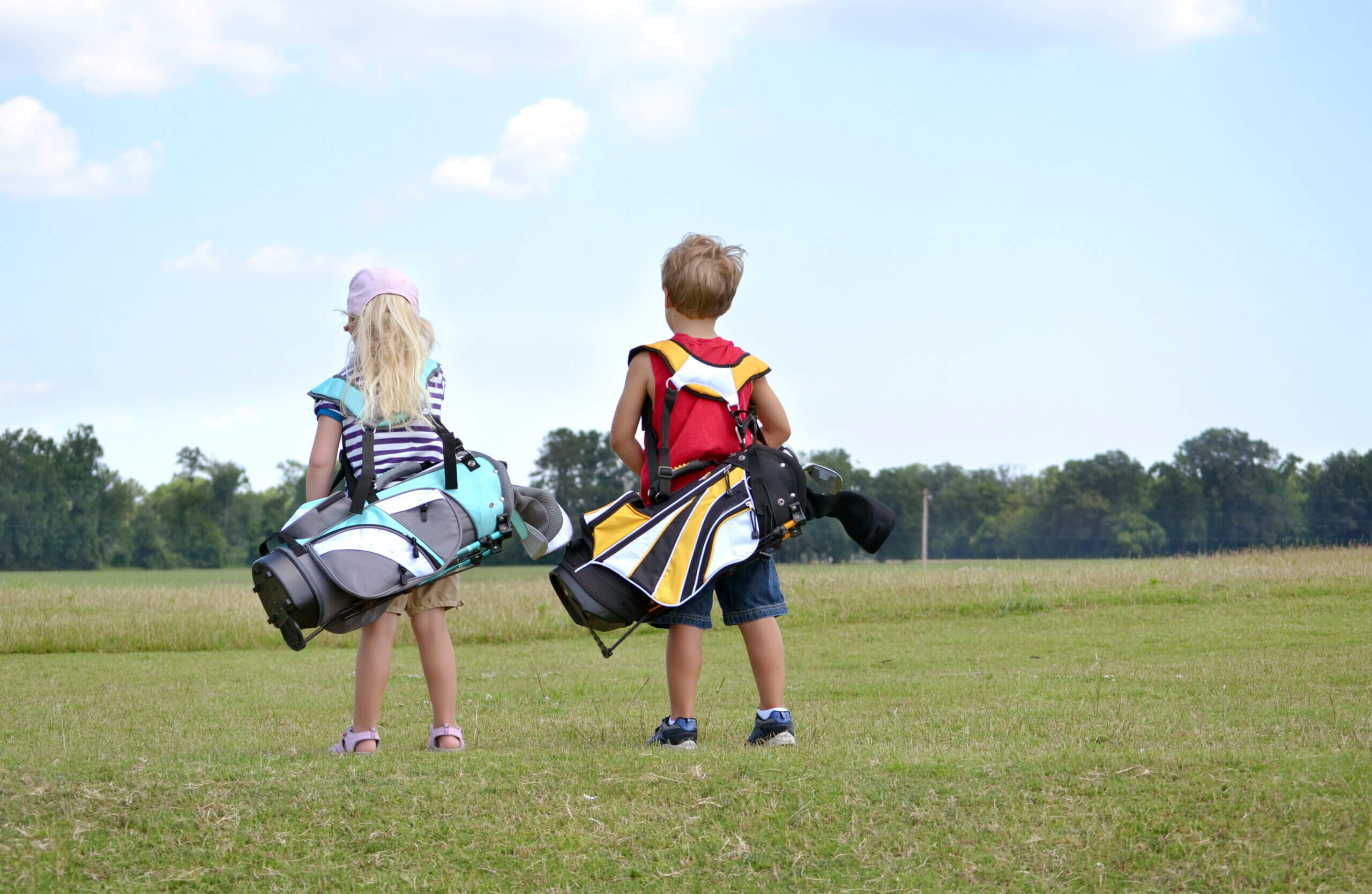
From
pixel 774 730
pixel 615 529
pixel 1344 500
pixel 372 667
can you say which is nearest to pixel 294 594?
pixel 372 667

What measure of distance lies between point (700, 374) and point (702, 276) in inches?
17.0

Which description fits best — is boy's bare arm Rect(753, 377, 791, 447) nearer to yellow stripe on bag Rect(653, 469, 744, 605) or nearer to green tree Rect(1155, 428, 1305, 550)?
yellow stripe on bag Rect(653, 469, 744, 605)

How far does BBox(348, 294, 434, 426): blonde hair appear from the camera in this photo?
4945 millimetres

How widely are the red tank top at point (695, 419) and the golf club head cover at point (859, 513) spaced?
0.49 metres

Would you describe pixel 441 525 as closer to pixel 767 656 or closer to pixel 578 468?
pixel 767 656

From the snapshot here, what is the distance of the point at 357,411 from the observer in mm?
4941

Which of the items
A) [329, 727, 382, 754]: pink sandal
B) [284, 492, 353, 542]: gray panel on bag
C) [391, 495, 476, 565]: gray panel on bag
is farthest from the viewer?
[329, 727, 382, 754]: pink sandal

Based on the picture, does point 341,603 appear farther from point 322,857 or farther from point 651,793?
point 651,793

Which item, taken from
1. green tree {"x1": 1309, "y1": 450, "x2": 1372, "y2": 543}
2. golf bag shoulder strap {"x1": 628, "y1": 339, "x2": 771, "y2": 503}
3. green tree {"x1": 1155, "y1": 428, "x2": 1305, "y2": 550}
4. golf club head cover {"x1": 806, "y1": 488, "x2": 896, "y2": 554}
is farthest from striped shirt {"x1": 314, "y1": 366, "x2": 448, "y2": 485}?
green tree {"x1": 1155, "y1": 428, "x2": 1305, "y2": 550}

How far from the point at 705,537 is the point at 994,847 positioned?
172cm

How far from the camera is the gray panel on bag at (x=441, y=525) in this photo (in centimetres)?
483

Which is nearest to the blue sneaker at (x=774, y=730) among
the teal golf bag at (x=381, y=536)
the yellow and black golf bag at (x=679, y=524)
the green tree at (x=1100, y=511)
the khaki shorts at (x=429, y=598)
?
the yellow and black golf bag at (x=679, y=524)

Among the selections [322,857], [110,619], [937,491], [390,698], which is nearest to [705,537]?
[322,857]

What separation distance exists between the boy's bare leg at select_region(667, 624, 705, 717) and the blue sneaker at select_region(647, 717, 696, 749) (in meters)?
0.03
